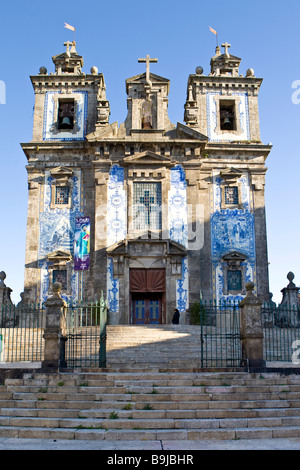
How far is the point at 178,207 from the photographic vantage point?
24000 millimetres

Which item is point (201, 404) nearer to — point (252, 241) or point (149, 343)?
point (149, 343)

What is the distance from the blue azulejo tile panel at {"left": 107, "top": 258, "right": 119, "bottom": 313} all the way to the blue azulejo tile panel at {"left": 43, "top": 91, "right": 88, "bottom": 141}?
23.0ft

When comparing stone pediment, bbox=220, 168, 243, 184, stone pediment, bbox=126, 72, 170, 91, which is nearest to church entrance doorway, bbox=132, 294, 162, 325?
stone pediment, bbox=220, 168, 243, 184

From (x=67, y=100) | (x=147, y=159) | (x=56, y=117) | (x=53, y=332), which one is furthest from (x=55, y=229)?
(x=53, y=332)

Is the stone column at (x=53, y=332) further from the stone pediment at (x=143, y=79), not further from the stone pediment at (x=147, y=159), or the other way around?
the stone pediment at (x=143, y=79)

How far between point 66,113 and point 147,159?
5.28 meters

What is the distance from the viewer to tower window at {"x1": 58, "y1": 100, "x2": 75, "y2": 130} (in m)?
25.9

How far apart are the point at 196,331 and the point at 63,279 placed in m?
7.35

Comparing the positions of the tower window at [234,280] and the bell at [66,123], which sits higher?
the bell at [66,123]

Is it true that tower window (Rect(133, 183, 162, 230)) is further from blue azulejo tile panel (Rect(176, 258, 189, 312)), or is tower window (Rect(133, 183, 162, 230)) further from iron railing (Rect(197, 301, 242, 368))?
iron railing (Rect(197, 301, 242, 368))

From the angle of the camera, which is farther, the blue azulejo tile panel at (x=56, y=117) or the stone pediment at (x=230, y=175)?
the blue azulejo tile panel at (x=56, y=117)

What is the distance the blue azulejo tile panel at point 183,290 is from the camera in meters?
22.6

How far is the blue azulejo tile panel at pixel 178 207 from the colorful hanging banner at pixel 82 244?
12.4ft

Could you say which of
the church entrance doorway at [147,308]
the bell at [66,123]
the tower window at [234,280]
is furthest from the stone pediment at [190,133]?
the church entrance doorway at [147,308]
